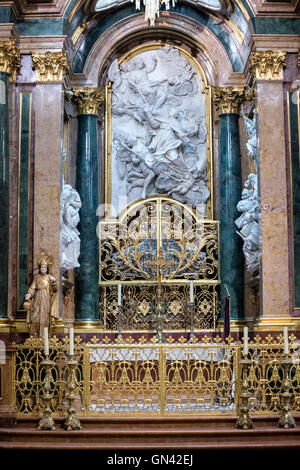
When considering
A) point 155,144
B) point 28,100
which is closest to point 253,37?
point 155,144

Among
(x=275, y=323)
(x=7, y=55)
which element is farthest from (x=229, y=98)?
(x=275, y=323)

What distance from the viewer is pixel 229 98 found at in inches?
587

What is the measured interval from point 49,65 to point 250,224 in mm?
4684

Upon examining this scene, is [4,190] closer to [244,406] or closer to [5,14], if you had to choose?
[5,14]

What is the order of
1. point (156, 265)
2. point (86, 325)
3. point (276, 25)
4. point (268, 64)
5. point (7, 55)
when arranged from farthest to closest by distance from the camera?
point (156, 265) < point (86, 325) < point (276, 25) < point (268, 64) < point (7, 55)

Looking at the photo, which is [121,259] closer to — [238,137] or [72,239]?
[72,239]

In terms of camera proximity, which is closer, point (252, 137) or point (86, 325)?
point (252, 137)

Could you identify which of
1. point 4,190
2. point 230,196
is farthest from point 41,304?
point 230,196

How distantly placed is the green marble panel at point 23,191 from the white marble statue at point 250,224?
404 centimetres

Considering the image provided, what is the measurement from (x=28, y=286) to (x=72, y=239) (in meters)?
1.50

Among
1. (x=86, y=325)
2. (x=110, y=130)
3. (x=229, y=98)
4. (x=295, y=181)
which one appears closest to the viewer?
(x=295, y=181)

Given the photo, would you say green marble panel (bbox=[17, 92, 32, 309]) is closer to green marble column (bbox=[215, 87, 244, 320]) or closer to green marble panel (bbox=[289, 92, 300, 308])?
green marble column (bbox=[215, 87, 244, 320])

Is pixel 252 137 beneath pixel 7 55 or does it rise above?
beneath

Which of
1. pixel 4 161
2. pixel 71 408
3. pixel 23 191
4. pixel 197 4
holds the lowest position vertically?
pixel 71 408
